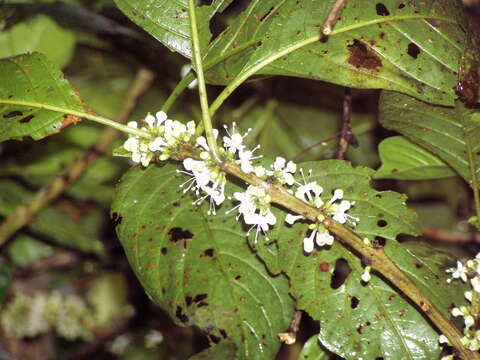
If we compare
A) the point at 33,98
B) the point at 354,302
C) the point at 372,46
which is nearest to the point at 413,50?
the point at 372,46

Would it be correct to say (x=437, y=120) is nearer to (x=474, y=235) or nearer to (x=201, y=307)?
(x=201, y=307)

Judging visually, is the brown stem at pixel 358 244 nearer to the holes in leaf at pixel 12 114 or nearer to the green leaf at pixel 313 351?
the green leaf at pixel 313 351

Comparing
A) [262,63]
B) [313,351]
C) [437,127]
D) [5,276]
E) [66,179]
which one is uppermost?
[262,63]

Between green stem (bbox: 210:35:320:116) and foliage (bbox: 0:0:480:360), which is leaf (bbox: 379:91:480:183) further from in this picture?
green stem (bbox: 210:35:320:116)

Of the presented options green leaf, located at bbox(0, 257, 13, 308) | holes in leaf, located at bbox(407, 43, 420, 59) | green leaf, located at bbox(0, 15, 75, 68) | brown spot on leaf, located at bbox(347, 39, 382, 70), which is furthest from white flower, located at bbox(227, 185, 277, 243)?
green leaf, located at bbox(0, 15, 75, 68)

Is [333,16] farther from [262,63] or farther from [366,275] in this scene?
[366,275]

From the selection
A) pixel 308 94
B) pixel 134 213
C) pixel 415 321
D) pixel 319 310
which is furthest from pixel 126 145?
pixel 308 94
